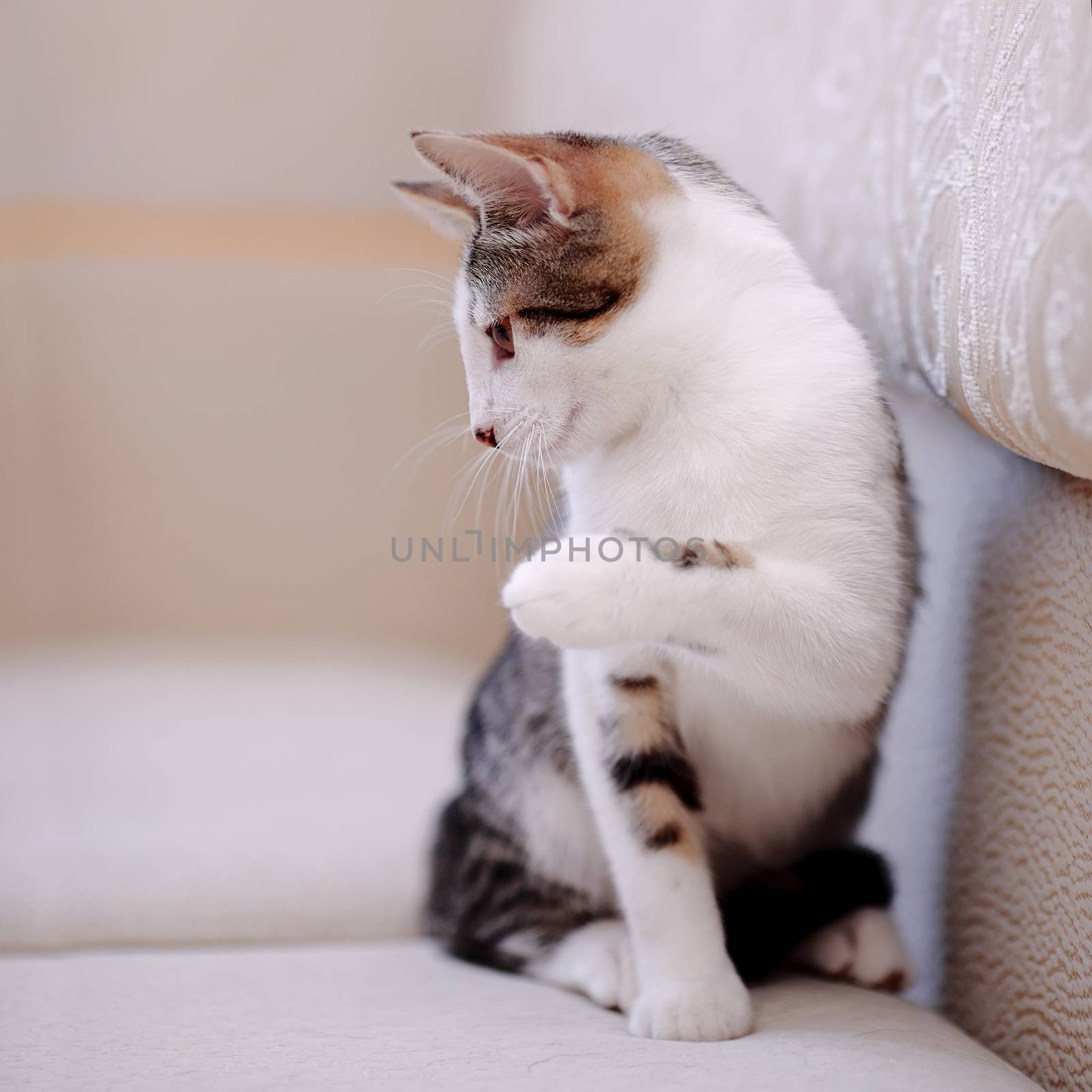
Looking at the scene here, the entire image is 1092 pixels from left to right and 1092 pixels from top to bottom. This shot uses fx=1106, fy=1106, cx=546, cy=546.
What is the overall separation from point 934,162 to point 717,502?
1.03 ft

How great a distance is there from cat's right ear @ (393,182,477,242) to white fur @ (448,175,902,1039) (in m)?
0.08

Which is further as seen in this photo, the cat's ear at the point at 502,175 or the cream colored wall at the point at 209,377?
the cream colored wall at the point at 209,377

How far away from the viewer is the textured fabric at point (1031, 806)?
714 millimetres

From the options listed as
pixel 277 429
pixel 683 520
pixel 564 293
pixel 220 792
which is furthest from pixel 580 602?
pixel 277 429

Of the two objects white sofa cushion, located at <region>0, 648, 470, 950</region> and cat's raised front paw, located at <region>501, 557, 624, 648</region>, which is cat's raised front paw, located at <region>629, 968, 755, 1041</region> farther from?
white sofa cushion, located at <region>0, 648, 470, 950</region>

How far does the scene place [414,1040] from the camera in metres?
0.71

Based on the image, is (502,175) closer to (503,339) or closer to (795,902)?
(503,339)

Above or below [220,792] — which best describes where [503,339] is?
above

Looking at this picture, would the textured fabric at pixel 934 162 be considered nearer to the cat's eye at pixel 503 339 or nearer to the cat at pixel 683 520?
the cat at pixel 683 520

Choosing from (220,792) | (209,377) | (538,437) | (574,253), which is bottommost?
(220,792)

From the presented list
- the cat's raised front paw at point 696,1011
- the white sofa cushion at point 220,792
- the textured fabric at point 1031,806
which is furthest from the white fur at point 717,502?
the white sofa cushion at point 220,792

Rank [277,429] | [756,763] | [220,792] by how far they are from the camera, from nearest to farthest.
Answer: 1. [756,763]
2. [220,792]
3. [277,429]

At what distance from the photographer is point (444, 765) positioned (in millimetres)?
1469

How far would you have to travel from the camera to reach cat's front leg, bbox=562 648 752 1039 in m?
0.71
